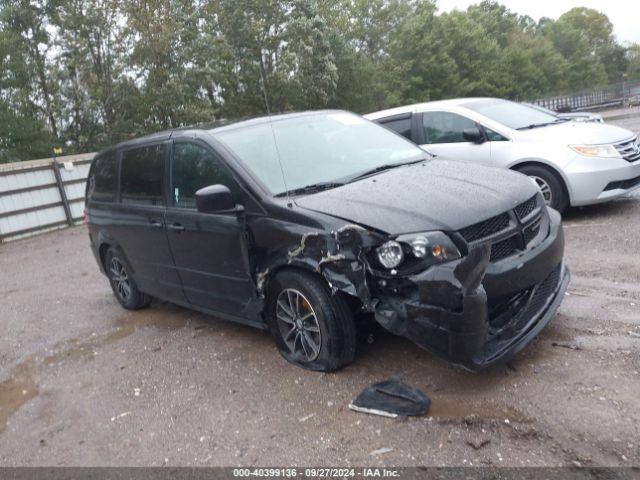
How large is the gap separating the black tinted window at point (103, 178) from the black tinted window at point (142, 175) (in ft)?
0.77

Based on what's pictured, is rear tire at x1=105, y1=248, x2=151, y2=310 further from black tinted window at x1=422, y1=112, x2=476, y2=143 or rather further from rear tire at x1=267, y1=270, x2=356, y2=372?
black tinted window at x1=422, y1=112, x2=476, y2=143

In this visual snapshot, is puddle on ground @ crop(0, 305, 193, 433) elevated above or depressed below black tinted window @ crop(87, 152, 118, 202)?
below

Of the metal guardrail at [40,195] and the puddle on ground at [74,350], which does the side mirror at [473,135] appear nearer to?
the puddle on ground at [74,350]

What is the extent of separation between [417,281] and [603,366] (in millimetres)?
1327

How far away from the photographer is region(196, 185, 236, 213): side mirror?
3996mm

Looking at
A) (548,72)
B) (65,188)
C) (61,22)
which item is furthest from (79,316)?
(548,72)

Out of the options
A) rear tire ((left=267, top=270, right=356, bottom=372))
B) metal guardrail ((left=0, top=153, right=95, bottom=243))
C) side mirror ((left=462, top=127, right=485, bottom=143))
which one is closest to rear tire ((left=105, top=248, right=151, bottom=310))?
rear tire ((left=267, top=270, right=356, bottom=372))

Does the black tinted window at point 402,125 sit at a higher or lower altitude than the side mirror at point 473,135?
higher

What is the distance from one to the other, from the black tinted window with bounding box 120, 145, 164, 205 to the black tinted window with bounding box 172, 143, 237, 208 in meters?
0.26

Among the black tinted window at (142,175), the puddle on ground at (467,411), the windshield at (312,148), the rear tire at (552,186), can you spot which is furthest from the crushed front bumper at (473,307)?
the rear tire at (552,186)

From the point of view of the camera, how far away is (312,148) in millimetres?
4605

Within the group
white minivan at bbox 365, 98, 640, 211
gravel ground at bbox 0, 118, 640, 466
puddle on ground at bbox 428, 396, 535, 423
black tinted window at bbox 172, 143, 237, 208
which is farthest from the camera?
white minivan at bbox 365, 98, 640, 211

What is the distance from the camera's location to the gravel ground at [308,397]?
3.06 meters

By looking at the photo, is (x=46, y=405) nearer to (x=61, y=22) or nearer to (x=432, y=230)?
(x=432, y=230)
